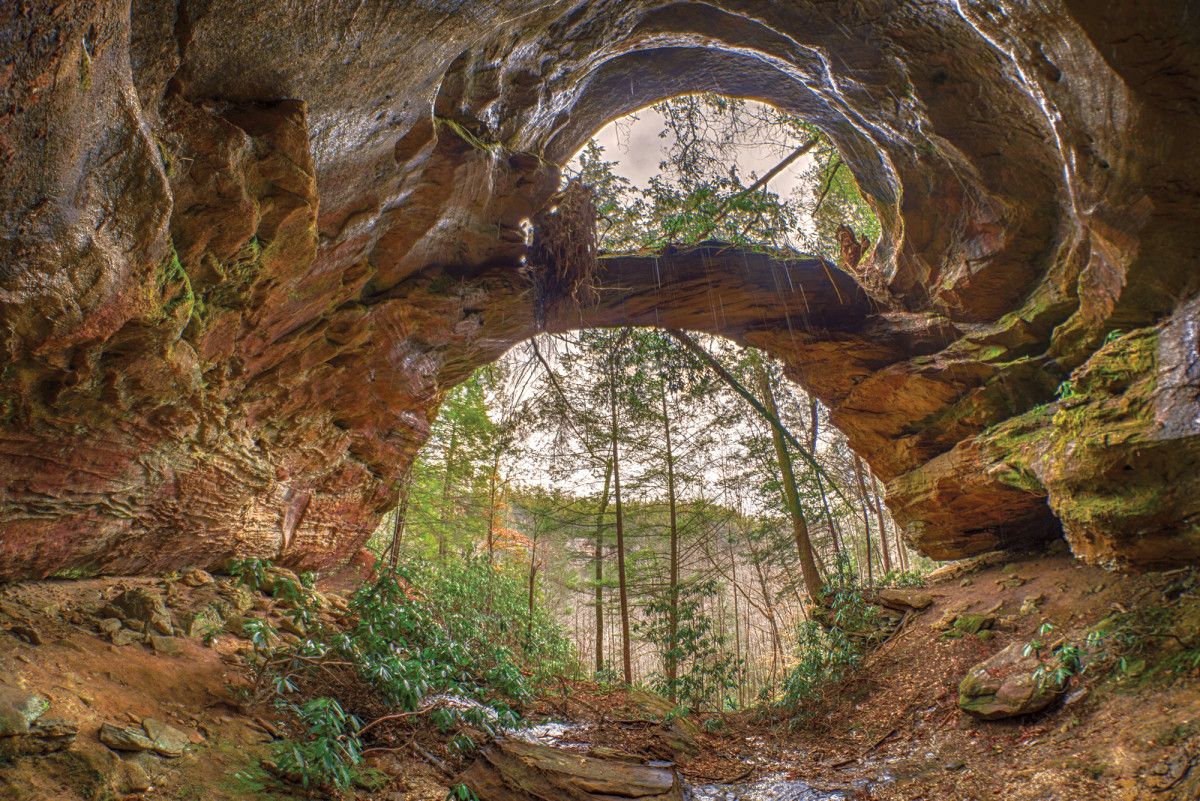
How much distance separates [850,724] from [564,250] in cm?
721

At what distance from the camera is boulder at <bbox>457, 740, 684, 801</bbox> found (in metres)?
4.31

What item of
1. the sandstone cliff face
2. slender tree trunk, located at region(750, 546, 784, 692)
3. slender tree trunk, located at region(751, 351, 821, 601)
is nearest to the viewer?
the sandstone cliff face

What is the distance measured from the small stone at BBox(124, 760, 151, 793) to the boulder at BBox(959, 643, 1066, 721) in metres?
6.57

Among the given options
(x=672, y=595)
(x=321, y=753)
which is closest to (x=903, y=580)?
(x=672, y=595)

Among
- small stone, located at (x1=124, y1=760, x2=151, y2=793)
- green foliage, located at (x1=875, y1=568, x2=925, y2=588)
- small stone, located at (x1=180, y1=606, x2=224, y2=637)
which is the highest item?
green foliage, located at (x1=875, y1=568, x2=925, y2=588)

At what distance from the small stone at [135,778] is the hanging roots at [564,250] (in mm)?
5990

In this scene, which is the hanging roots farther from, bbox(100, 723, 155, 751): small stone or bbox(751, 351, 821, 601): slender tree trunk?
bbox(100, 723, 155, 751): small stone

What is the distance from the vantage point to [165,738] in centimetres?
320

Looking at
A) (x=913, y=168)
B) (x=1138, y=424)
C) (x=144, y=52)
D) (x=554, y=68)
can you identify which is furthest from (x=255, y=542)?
(x=913, y=168)

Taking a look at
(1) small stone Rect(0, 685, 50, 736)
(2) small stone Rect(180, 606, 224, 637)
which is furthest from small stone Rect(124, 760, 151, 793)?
(2) small stone Rect(180, 606, 224, 637)

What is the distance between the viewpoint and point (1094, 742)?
→ 4.07 metres

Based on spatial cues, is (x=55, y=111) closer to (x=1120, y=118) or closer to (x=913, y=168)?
(x=1120, y=118)

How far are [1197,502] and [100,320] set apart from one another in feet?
24.9

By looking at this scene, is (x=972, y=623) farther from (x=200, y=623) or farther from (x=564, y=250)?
(x=200, y=623)
